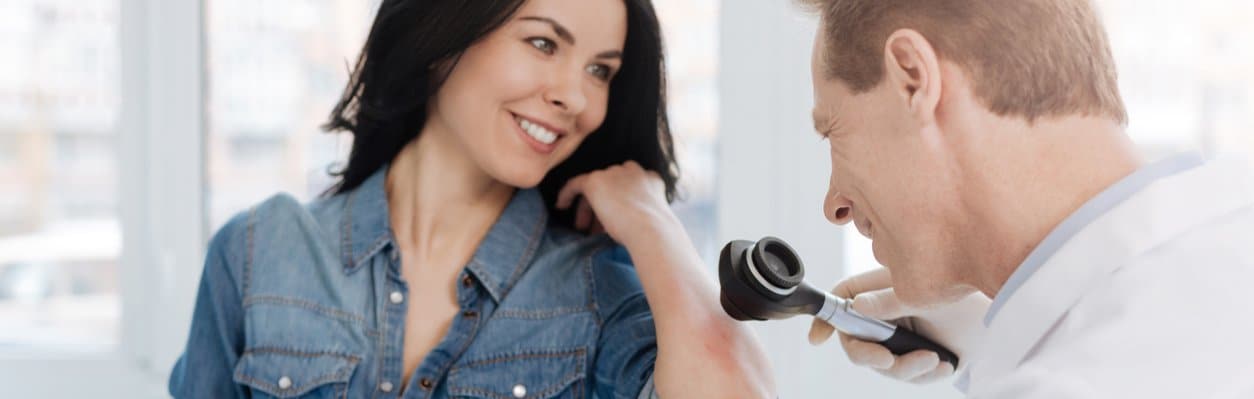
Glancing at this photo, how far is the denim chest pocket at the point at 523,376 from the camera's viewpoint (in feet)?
3.92

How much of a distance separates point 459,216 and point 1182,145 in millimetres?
1063

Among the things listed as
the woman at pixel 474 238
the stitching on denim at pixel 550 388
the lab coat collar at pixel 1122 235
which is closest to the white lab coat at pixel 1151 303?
the lab coat collar at pixel 1122 235

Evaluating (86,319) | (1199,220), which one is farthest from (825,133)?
(86,319)

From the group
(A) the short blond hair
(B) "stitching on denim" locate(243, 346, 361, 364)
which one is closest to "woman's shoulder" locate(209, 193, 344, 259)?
(B) "stitching on denim" locate(243, 346, 361, 364)

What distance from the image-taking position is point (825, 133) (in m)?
0.96

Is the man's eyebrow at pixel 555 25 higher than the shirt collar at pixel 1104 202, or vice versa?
the man's eyebrow at pixel 555 25

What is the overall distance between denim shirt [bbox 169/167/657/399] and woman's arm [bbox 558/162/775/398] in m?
0.07

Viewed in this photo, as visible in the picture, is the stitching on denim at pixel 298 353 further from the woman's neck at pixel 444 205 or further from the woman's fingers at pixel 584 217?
the woman's fingers at pixel 584 217

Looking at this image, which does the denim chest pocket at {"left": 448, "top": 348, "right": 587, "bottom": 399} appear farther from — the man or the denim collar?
the man

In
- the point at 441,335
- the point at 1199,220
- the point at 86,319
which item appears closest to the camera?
the point at 1199,220

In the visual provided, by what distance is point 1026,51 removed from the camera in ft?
2.64

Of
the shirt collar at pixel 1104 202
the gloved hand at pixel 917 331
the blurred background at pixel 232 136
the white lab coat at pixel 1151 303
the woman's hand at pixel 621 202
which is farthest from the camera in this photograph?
the blurred background at pixel 232 136

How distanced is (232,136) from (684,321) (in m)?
1.18

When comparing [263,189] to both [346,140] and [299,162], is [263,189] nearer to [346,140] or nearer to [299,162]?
[299,162]
